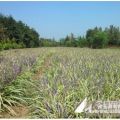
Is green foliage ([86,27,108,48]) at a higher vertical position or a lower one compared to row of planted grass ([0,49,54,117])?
higher

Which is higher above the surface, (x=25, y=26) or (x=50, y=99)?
(x=25, y=26)

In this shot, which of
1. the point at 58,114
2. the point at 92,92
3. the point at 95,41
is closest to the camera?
the point at 58,114

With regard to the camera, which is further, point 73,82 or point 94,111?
point 73,82

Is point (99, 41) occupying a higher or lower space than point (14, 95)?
higher

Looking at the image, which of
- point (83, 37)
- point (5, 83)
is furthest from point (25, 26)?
point (5, 83)

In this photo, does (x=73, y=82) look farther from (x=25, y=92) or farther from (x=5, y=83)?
(x=5, y=83)

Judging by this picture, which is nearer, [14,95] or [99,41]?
[14,95]

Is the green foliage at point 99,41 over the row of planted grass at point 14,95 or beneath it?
over

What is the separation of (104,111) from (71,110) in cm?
96

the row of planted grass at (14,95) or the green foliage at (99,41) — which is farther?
the green foliage at (99,41)

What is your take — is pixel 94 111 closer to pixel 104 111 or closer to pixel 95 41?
pixel 104 111

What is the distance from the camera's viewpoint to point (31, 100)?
6.09 metres

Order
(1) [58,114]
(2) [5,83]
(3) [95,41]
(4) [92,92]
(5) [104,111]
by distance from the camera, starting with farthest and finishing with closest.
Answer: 1. (3) [95,41]
2. (2) [5,83]
3. (4) [92,92]
4. (1) [58,114]
5. (5) [104,111]

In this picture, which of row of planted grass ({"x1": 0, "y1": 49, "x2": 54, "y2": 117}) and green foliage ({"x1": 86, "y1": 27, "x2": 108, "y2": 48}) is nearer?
row of planted grass ({"x1": 0, "y1": 49, "x2": 54, "y2": 117})
